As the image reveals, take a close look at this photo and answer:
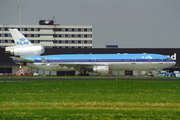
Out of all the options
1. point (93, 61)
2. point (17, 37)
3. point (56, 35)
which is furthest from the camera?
point (56, 35)

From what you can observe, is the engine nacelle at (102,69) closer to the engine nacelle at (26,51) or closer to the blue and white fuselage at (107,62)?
the blue and white fuselage at (107,62)

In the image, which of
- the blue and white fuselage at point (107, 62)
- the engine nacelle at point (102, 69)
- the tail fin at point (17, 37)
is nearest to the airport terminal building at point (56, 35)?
the tail fin at point (17, 37)

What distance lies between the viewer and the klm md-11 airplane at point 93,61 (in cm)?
5738

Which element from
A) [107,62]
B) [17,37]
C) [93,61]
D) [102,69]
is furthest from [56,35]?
[102,69]

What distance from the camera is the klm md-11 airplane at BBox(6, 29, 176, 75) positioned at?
57375mm

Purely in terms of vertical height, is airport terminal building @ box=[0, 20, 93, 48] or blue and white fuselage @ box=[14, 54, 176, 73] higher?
airport terminal building @ box=[0, 20, 93, 48]

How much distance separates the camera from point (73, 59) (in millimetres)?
60844

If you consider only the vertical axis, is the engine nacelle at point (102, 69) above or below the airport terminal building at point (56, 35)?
below

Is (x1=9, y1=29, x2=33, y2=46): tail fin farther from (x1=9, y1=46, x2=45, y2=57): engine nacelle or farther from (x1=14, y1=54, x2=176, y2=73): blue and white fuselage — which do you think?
(x1=14, y1=54, x2=176, y2=73): blue and white fuselage

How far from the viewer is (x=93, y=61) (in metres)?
59.5

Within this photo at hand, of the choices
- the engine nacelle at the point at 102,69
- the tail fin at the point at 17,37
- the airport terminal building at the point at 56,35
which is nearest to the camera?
the engine nacelle at the point at 102,69

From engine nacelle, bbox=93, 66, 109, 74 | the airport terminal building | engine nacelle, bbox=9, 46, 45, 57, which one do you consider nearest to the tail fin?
engine nacelle, bbox=9, 46, 45, 57

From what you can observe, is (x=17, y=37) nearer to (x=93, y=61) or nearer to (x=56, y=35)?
(x=93, y=61)

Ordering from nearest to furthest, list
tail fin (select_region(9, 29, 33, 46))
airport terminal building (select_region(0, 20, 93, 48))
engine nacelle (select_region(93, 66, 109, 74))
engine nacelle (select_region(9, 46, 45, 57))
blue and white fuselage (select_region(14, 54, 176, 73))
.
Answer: engine nacelle (select_region(93, 66, 109, 74))
blue and white fuselage (select_region(14, 54, 176, 73))
engine nacelle (select_region(9, 46, 45, 57))
tail fin (select_region(9, 29, 33, 46))
airport terminal building (select_region(0, 20, 93, 48))
